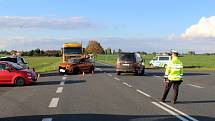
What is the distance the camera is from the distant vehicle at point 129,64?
3859 centimetres

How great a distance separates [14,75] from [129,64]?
13.8 m

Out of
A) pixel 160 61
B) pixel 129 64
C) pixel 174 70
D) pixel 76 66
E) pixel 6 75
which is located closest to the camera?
pixel 174 70

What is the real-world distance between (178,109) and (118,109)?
1717 millimetres

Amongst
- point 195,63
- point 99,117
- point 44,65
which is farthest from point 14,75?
point 195,63

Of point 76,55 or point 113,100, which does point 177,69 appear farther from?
point 76,55

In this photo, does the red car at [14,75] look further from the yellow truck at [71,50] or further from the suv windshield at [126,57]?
the yellow truck at [71,50]

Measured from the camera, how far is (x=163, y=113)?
13180 millimetres

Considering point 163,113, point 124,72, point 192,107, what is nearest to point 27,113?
point 163,113

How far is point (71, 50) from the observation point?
49812 millimetres

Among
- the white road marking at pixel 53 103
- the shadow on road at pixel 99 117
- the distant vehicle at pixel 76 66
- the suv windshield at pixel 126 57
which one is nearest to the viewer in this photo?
the shadow on road at pixel 99 117

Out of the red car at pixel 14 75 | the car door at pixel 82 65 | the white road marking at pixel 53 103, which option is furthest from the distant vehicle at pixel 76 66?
the white road marking at pixel 53 103

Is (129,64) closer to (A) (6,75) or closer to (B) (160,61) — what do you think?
(A) (6,75)

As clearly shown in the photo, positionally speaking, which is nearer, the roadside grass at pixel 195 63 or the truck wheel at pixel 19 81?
the truck wheel at pixel 19 81

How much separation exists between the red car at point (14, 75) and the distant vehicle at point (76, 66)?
14221 millimetres
